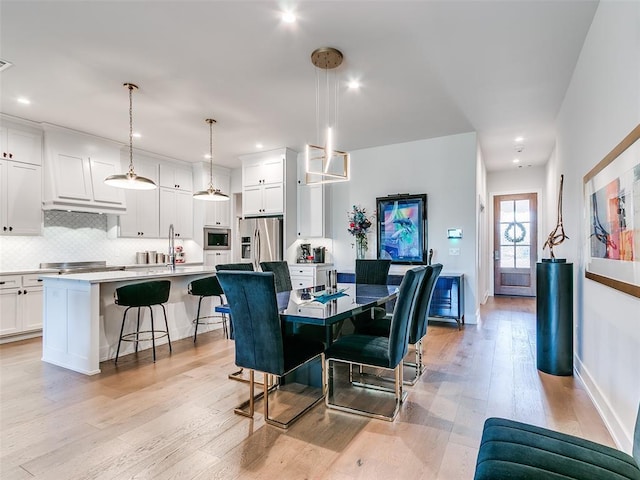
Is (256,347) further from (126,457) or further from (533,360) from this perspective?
(533,360)

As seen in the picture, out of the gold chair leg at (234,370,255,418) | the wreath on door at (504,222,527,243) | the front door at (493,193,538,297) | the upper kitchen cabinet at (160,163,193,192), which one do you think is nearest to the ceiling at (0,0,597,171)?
the upper kitchen cabinet at (160,163,193,192)

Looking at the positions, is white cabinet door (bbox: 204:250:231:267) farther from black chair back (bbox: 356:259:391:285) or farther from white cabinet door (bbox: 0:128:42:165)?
black chair back (bbox: 356:259:391:285)

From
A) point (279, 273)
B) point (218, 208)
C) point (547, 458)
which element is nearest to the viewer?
point (547, 458)

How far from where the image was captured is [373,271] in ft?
13.9

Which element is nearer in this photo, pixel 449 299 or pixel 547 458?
pixel 547 458

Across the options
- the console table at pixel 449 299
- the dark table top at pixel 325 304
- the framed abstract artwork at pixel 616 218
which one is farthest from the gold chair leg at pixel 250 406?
the console table at pixel 449 299

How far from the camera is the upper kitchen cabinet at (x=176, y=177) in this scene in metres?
6.52

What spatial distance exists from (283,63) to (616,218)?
2829 millimetres

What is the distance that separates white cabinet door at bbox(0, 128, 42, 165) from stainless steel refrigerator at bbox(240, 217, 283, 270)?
10.4 ft

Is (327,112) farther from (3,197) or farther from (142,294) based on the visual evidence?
(3,197)

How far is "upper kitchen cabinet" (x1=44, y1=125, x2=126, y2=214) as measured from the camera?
4.79 meters

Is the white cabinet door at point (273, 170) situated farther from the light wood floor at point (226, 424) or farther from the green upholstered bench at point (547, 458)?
the green upholstered bench at point (547, 458)

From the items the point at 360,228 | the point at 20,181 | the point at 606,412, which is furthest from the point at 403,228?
the point at 20,181

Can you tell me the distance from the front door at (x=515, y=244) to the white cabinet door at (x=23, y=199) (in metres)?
8.63
